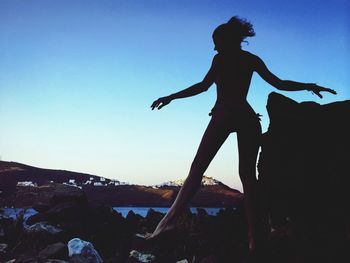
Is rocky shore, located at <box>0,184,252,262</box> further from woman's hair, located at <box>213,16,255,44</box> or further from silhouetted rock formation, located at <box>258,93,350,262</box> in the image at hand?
woman's hair, located at <box>213,16,255,44</box>

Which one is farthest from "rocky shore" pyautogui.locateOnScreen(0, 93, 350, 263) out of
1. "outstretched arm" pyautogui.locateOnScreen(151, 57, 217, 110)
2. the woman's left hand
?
"outstretched arm" pyautogui.locateOnScreen(151, 57, 217, 110)

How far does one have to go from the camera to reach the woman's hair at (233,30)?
4.02m

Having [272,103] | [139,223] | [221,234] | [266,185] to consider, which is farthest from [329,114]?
[139,223]

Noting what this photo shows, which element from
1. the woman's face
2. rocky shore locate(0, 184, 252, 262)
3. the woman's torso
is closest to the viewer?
the woman's torso

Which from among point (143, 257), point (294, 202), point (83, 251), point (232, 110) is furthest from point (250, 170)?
point (83, 251)

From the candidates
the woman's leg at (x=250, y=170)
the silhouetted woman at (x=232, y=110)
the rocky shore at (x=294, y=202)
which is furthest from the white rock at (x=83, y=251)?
the woman's leg at (x=250, y=170)

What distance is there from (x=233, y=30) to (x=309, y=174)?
2.06 metres

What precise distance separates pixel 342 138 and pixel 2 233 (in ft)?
28.2

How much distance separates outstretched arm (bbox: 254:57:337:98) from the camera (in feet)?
12.9

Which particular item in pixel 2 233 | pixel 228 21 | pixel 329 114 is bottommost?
pixel 2 233

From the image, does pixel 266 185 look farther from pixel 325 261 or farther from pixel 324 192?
pixel 325 261

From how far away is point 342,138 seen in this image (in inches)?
170

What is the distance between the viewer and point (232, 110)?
3799mm

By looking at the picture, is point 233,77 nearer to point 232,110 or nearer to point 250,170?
point 232,110
